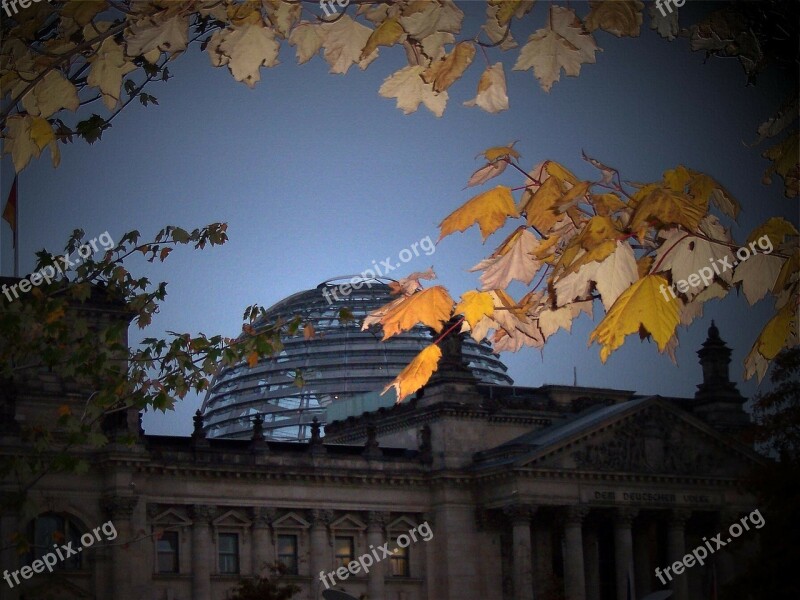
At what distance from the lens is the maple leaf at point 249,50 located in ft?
26.7

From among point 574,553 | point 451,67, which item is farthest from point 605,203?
point 574,553

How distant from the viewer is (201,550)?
62.3 metres

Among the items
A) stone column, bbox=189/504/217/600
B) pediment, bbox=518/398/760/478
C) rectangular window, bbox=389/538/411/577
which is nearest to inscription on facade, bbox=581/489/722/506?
pediment, bbox=518/398/760/478

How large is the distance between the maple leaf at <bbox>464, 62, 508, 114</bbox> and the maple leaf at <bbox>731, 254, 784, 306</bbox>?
174cm

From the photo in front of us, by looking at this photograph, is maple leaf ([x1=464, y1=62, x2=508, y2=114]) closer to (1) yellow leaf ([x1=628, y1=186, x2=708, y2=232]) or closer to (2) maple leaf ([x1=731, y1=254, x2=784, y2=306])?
(1) yellow leaf ([x1=628, y1=186, x2=708, y2=232])

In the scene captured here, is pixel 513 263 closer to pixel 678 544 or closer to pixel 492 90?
pixel 492 90

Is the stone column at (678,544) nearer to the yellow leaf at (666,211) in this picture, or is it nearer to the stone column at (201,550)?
the stone column at (201,550)

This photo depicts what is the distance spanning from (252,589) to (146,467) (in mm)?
8104

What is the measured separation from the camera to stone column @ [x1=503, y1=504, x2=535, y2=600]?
64.7m

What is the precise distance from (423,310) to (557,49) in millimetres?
1732

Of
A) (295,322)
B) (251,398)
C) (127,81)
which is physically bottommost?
(295,322)

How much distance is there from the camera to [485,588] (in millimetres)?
67312

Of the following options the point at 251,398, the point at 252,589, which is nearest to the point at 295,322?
the point at 252,589

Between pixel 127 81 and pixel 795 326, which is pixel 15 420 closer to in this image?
pixel 127 81
